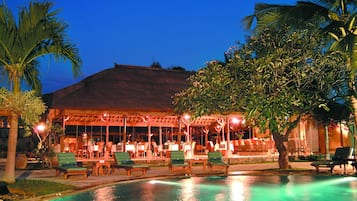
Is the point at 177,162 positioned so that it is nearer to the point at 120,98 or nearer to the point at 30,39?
the point at 120,98

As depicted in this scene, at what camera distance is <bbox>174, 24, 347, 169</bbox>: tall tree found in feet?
30.9

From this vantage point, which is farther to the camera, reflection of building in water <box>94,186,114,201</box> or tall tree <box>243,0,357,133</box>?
tall tree <box>243,0,357,133</box>

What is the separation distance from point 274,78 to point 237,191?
117 inches

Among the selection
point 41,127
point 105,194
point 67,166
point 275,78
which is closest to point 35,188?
point 105,194

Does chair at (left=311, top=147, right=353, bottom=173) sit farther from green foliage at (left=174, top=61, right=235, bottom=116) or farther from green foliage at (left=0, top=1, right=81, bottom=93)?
green foliage at (left=0, top=1, right=81, bottom=93)

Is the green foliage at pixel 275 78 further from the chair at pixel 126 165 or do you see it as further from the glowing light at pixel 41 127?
the glowing light at pixel 41 127

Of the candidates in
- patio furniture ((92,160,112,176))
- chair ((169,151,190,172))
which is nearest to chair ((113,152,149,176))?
patio furniture ((92,160,112,176))

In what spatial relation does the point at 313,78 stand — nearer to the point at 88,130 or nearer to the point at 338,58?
the point at 338,58

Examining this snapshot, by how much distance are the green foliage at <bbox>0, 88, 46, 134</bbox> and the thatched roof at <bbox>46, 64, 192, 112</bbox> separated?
6.64 metres

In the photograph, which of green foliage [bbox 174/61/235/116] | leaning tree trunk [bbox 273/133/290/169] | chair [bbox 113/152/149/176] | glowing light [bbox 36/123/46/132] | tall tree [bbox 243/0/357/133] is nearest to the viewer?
tall tree [bbox 243/0/357/133]

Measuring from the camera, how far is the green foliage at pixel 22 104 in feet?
26.7

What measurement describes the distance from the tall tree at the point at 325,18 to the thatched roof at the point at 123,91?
7621 millimetres

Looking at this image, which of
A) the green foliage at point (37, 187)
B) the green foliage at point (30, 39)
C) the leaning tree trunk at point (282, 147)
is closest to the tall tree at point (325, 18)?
the leaning tree trunk at point (282, 147)

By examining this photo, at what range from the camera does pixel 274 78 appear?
378 inches
